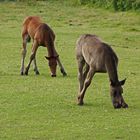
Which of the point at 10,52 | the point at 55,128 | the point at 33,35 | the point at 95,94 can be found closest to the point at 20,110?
the point at 55,128

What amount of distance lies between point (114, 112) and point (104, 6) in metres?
33.2

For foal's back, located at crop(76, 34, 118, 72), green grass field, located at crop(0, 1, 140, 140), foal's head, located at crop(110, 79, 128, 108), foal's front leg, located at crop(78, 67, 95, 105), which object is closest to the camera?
green grass field, located at crop(0, 1, 140, 140)

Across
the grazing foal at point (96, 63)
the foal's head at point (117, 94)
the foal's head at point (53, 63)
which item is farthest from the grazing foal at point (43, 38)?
the foal's head at point (117, 94)

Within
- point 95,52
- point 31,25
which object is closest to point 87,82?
point 95,52

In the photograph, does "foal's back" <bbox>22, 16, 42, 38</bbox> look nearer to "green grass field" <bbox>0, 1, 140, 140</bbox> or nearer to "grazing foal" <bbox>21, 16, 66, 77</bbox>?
"grazing foal" <bbox>21, 16, 66, 77</bbox>

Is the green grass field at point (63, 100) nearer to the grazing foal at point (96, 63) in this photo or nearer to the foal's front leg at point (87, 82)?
Answer: the foal's front leg at point (87, 82)

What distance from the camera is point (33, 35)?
2044 cm

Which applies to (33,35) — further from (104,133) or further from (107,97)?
(104,133)

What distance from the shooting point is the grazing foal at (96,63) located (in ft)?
47.3

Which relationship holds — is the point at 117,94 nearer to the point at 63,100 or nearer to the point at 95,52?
the point at 95,52

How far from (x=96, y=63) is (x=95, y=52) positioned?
288mm

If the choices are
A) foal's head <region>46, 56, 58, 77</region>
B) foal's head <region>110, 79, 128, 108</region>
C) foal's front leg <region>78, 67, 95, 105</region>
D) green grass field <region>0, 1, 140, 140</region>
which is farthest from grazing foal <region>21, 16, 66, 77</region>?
foal's head <region>110, 79, 128, 108</region>

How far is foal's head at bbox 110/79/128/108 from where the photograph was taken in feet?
47.2

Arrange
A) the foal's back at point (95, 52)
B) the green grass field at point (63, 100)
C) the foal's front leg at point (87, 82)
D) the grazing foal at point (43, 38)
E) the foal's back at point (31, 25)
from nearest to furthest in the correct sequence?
the green grass field at point (63, 100)
the foal's back at point (95, 52)
the foal's front leg at point (87, 82)
the grazing foal at point (43, 38)
the foal's back at point (31, 25)
